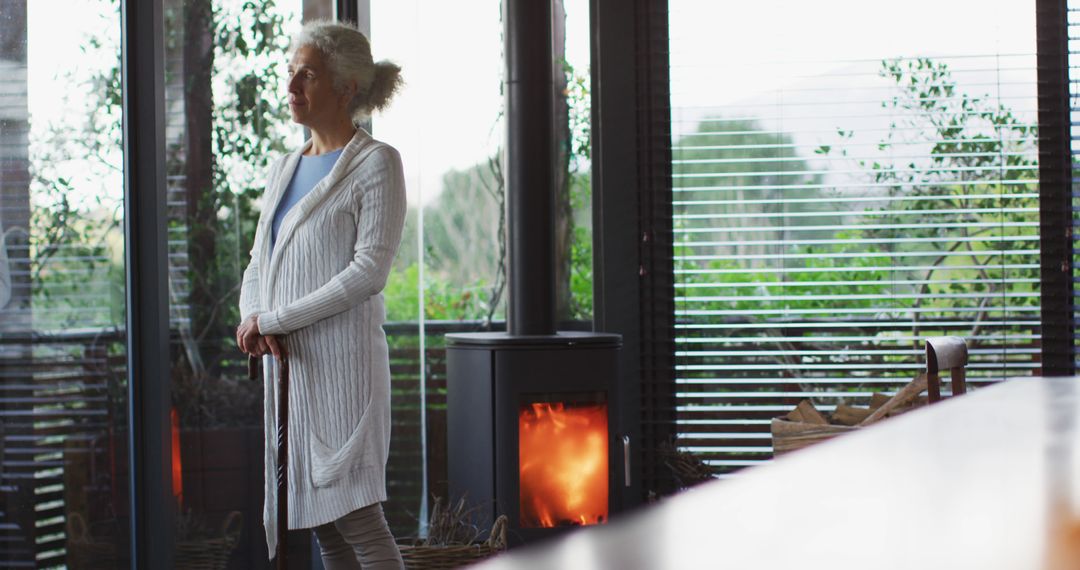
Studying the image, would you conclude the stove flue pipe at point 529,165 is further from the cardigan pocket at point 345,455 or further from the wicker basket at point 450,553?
the cardigan pocket at point 345,455

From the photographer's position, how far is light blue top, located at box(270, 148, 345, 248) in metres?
2.65

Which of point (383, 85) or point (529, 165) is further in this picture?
point (529, 165)

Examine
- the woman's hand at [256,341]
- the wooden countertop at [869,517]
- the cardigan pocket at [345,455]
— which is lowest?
the cardigan pocket at [345,455]

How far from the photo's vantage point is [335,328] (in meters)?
2.53

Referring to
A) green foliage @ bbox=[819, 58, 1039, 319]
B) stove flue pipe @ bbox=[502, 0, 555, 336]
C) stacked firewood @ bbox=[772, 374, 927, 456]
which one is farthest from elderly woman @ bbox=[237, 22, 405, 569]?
green foliage @ bbox=[819, 58, 1039, 319]

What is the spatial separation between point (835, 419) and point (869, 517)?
11.9ft

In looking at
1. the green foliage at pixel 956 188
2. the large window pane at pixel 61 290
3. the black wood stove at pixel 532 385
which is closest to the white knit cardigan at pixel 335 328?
the large window pane at pixel 61 290

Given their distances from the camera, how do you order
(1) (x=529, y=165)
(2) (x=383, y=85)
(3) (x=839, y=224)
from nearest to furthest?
(2) (x=383, y=85), (1) (x=529, y=165), (3) (x=839, y=224)

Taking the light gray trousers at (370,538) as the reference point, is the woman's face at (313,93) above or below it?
above

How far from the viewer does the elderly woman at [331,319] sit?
8.16 ft

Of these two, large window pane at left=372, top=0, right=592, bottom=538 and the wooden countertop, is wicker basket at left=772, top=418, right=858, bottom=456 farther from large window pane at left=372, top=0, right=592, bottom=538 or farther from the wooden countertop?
the wooden countertop

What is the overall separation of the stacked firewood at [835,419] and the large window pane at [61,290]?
6.48 ft

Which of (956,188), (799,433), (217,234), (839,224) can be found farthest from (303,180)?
(956,188)

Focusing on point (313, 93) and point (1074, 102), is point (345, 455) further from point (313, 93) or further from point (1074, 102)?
point (1074, 102)
